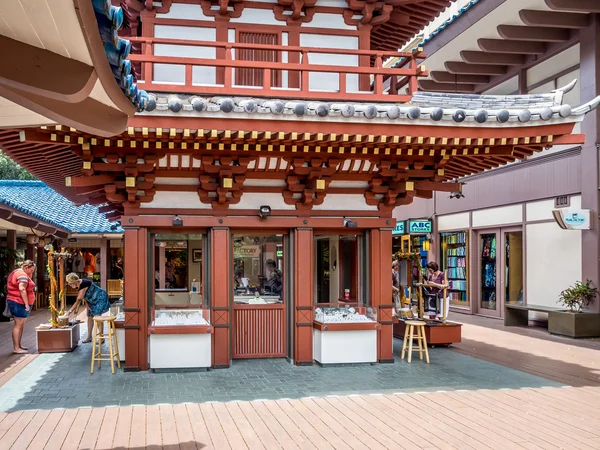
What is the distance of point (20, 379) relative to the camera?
8.14 metres

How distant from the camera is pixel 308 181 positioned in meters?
8.81

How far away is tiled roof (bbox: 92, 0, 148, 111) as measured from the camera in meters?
2.64

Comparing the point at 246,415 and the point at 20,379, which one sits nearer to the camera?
the point at 246,415

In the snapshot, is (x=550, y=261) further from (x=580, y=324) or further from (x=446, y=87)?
(x=446, y=87)

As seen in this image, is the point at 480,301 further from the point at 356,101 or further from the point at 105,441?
the point at 105,441

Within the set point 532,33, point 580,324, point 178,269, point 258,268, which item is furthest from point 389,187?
point 532,33

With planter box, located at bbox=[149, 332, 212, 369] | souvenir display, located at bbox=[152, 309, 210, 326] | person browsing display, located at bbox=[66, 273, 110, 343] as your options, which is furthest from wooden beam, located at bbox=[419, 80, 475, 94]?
planter box, located at bbox=[149, 332, 212, 369]

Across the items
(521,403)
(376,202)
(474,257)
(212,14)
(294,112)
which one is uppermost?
(212,14)

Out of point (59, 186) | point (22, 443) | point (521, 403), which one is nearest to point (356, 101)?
point (521, 403)

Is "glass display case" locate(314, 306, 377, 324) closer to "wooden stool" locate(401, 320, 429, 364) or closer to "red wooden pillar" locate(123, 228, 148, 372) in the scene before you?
"wooden stool" locate(401, 320, 429, 364)

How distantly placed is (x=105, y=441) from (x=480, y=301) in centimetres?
1379

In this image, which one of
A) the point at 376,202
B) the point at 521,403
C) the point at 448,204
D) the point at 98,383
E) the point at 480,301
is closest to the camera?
the point at 521,403

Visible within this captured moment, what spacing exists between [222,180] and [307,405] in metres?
3.54

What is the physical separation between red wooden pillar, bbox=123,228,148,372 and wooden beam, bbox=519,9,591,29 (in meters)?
10.5
